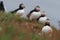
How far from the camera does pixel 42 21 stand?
1306 cm

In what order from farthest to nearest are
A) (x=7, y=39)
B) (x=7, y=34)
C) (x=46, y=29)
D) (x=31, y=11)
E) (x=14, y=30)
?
1. (x=31, y=11)
2. (x=46, y=29)
3. (x=14, y=30)
4. (x=7, y=34)
5. (x=7, y=39)

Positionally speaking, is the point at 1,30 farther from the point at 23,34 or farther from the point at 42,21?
the point at 42,21

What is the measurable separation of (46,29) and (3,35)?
3699 mm

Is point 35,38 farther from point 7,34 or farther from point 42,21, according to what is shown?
point 42,21

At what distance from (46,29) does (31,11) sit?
444cm

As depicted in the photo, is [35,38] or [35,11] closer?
[35,38]

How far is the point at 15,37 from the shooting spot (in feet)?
20.1

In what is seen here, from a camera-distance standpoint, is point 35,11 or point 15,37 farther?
point 35,11

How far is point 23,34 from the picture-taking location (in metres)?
6.70

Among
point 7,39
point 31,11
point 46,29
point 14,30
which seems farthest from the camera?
point 31,11

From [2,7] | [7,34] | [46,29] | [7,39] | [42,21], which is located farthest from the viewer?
[2,7]

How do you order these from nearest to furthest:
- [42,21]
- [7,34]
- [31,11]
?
[7,34] → [42,21] → [31,11]

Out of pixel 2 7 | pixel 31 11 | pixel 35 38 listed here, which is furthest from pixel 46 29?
pixel 2 7

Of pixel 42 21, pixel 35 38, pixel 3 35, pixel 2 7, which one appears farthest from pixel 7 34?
pixel 2 7
